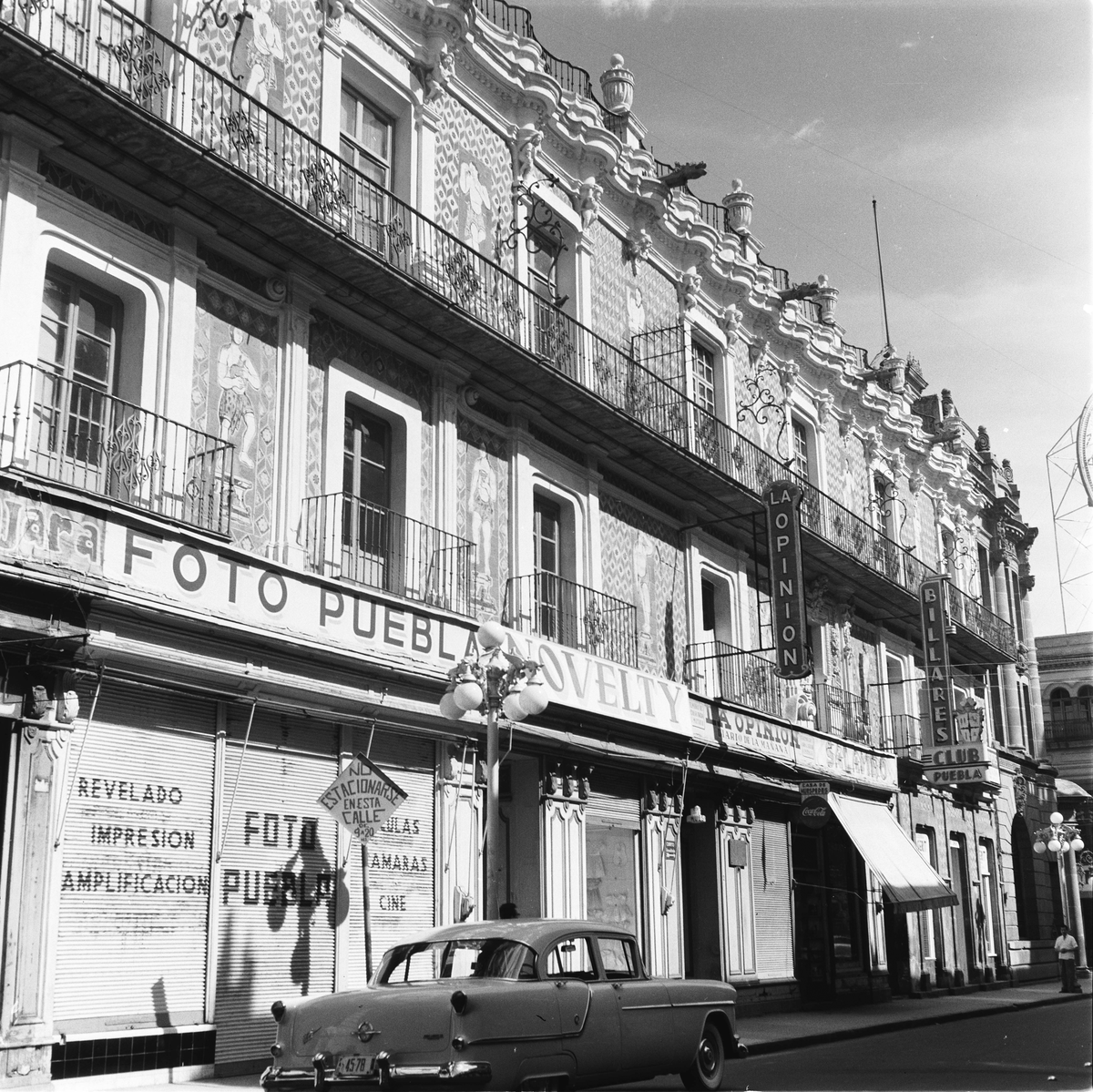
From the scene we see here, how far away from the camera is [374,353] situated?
1631cm

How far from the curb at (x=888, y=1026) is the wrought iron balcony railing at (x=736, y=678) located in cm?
544

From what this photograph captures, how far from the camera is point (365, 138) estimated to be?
56.8ft

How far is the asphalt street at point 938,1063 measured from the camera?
39.7 feet

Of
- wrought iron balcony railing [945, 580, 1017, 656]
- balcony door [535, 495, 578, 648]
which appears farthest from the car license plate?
wrought iron balcony railing [945, 580, 1017, 656]

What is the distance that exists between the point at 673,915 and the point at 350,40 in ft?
42.4

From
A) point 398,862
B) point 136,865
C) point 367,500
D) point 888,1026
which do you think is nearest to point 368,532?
point 367,500

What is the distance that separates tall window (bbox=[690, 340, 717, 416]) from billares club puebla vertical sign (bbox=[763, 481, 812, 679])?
2111 millimetres

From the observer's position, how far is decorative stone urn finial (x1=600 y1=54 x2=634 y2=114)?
23.7 m

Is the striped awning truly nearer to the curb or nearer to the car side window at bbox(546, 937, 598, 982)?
the curb

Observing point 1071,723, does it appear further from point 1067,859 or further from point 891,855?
point 891,855

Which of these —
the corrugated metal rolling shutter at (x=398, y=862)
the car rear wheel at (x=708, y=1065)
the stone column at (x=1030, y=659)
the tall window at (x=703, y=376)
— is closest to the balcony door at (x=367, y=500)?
the corrugated metal rolling shutter at (x=398, y=862)

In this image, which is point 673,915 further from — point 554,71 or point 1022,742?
point 1022,742

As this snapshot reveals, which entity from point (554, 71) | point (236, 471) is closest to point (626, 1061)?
point (236, 471)

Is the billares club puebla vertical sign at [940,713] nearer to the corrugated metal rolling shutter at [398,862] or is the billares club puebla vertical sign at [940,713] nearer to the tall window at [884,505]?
the tall window at [884,505]
